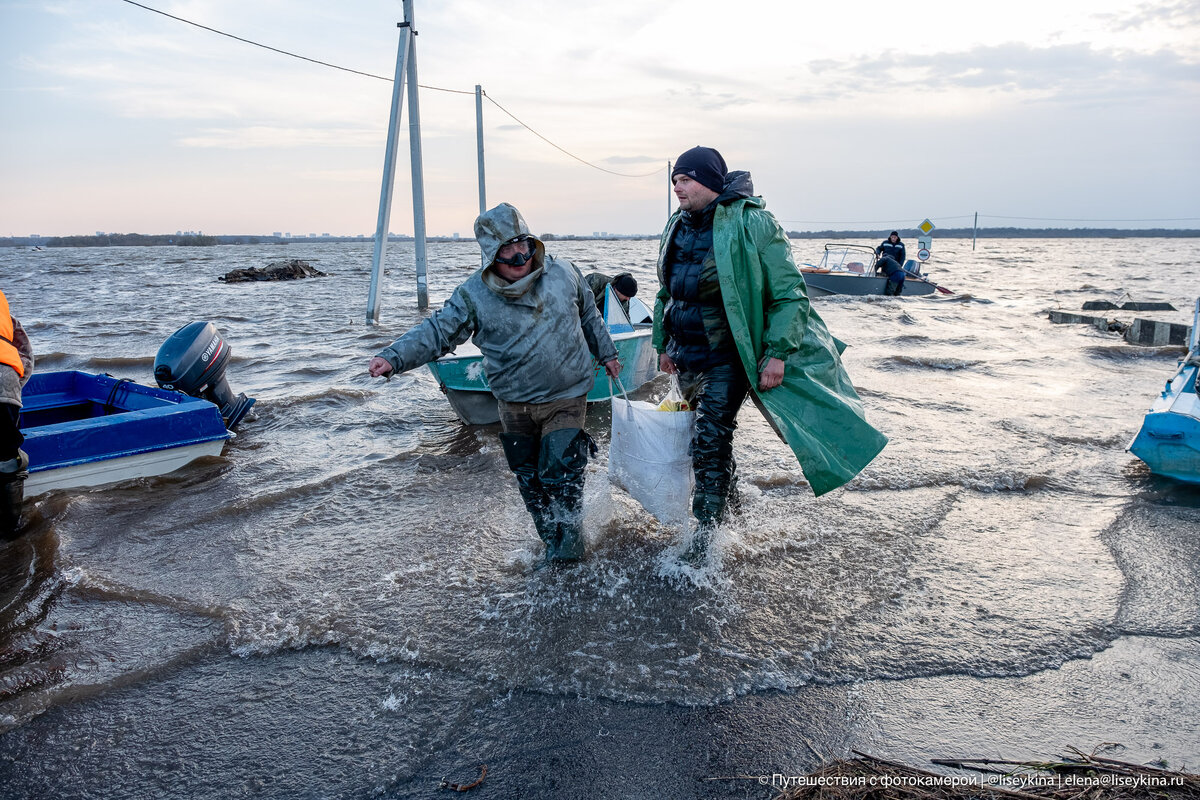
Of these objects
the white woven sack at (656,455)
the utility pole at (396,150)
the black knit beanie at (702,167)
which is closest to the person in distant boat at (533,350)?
the white woven sack at (656,455)

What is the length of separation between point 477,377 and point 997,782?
19.0ft

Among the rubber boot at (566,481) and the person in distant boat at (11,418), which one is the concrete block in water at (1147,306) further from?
the person in distant boat at (11,418)

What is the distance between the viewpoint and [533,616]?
12.5 feet

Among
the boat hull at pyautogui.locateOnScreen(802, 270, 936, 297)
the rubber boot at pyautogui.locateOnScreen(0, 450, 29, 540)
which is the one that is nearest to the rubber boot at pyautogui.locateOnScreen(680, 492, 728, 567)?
the rubber boot at pyautogui.locateOnScreen(0, 450, 29, 540)

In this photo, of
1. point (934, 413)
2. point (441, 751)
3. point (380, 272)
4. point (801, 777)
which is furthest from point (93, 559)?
point (380, 272)

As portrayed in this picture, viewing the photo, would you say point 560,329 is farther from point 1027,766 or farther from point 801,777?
point 1027,766

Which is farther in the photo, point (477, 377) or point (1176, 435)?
point (477, 377)

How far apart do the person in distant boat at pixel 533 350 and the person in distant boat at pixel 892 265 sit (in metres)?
21.7

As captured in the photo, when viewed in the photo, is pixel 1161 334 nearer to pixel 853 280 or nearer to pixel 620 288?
pixel 853 280

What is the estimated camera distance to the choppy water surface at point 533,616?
9.33ft

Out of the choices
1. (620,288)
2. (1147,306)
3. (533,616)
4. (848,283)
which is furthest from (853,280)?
(533,616)

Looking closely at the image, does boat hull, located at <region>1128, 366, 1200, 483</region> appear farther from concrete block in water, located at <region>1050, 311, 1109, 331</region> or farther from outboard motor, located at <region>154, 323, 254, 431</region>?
concrete block in water, located at <region>1050, 311, 1109, 331</region>

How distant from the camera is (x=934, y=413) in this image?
845 cm

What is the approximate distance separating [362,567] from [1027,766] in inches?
137
